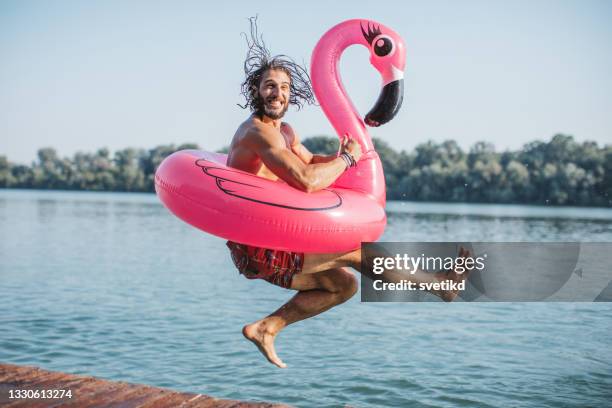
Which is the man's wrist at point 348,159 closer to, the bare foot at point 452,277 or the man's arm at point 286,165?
the man's arm at point 286,165

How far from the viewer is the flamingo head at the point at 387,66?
3.94 metres

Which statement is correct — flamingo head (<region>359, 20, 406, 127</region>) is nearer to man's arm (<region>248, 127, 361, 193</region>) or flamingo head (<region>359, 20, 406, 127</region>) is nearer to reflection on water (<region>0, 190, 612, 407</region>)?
man's arm (<region>248, 127, 361, 193</region>)

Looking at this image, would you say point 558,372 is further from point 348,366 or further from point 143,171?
point 143,171

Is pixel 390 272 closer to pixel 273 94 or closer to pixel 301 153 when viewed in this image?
pixel 301 153

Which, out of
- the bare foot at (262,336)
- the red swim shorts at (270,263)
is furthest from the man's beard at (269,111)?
the bare foot at (262,336)

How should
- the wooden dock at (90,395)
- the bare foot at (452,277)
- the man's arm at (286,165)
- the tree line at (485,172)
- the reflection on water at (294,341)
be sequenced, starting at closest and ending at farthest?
the man's arm at (286,165), the bare foot at (452,277), the wooden dock at (90,395), the reflection on water at (294,341), the tree line at (485,172)

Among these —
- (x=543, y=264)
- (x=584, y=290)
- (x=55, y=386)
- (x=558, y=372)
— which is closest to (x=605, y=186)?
(x=543, y=264)

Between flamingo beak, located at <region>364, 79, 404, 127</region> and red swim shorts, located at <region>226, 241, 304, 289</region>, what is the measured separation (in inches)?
36.8

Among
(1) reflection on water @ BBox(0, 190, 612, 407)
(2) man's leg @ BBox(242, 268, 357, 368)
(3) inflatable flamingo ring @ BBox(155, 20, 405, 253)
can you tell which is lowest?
(1) reflection on water @ BBox(0, 190, 612, 407)

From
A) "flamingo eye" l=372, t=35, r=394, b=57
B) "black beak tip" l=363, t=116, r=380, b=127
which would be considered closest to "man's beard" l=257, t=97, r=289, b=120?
"black beak tip" l=363, t=116, r=380, b=127

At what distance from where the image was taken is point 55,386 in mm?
6016

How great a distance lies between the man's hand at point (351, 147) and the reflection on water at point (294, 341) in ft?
18.6

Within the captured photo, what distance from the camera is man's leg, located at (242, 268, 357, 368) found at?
3936mm

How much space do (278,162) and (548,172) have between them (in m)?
53.0
